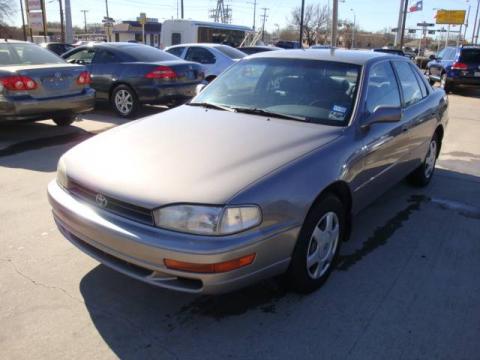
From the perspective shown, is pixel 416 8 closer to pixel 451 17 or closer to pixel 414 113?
pixel 451 17

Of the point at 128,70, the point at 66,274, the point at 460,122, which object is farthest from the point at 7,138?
the point at 460,122

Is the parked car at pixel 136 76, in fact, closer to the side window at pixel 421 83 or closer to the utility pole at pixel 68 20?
the side window at pixel 421 83

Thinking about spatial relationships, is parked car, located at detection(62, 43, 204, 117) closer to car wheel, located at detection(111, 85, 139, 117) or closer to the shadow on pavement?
car wheel, located at detection(111, 85, 139, 117)

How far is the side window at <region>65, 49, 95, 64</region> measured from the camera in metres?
9.84

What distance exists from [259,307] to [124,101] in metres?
7.21

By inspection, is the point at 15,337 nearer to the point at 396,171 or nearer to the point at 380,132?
the point at 380,132

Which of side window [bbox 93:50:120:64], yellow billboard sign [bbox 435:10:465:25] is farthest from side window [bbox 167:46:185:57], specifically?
yellow billboard sign [bbox 435:10:465:25]

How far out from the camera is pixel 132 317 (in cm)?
281

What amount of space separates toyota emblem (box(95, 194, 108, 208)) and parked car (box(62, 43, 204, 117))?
21.3ft

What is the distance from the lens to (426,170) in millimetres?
5508

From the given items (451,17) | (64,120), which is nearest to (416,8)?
(451,17)

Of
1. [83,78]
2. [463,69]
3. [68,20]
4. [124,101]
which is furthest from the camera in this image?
[68,20]

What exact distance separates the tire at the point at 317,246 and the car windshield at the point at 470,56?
15318 mm

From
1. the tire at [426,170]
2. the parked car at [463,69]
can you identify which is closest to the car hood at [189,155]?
the tire at [426,170]
